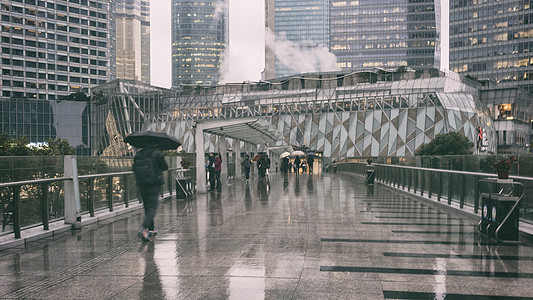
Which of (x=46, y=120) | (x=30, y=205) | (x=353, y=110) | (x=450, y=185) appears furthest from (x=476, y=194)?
(x=46, y=120)

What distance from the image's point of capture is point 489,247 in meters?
7.93

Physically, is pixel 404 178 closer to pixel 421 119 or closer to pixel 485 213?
pixel 485 213

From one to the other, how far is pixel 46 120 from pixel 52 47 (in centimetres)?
3116

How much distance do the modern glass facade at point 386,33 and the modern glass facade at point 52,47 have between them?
75213 mm

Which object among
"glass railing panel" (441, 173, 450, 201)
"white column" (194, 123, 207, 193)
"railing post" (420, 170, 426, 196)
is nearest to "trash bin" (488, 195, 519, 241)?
"glass railing panel" (441, 173, 450, 201)

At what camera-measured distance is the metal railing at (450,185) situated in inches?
372

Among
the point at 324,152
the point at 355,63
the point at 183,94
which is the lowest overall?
the point at 324,152

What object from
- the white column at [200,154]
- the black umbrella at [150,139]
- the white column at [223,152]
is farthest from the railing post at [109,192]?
the white column at [223,152]

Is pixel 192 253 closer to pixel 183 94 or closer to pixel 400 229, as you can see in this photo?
pixel 400 229

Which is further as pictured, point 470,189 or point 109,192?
point 109,192

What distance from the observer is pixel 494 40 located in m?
116

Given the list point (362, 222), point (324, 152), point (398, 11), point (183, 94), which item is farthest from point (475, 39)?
point (362, 222)

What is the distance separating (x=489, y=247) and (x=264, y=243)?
3.94 meters

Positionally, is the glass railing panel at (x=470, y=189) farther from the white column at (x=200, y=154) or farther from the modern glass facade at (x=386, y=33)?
the modern glass facade at (x=386, y=33)
